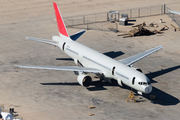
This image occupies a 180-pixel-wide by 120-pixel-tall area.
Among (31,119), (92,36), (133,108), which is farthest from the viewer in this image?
(92,36)

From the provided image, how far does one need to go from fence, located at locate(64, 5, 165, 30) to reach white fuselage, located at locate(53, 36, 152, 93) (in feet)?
84.3

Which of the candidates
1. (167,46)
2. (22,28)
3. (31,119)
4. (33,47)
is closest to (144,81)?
(31,119)

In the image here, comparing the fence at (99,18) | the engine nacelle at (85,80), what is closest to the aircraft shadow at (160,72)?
the engine nacelle at (85,80)

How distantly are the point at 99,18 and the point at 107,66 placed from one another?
4757 centimetres

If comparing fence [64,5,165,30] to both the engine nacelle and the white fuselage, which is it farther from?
the engine nacelle

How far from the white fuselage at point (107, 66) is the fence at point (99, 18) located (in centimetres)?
2569

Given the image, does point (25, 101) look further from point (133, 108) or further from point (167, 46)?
point (167, 46)

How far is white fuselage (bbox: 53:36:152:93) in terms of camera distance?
5031 centimetres

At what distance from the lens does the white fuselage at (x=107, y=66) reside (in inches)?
1981

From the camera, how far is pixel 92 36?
8619 centimetres

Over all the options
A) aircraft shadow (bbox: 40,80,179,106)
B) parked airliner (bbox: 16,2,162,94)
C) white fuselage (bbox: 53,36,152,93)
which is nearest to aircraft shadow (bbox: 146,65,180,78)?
parked airliner (bbox: 16,2,162,94)

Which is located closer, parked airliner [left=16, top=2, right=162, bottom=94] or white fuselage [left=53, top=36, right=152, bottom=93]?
white fuselage [left=53, top=36, right=152, bottom=93]

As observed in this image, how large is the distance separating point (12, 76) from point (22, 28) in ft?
112

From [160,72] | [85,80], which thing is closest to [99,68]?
[85,80]
